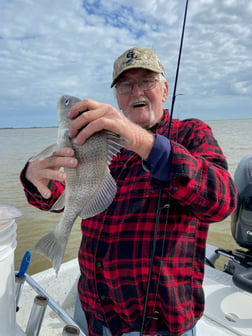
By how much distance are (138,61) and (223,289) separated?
277cm

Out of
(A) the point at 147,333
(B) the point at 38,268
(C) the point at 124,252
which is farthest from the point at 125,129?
(B) the point at 38,268

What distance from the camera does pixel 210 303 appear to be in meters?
3.21

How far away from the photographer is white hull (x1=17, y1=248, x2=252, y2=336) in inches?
114

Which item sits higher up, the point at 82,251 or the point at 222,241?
the point at 82,251

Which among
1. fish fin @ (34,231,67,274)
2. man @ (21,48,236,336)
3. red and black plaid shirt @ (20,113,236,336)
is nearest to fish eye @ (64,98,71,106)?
man @ (21,48,236,336)

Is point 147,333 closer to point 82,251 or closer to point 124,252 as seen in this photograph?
point 124,252

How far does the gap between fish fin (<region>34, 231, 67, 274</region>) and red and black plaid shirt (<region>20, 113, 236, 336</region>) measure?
0.39 meters

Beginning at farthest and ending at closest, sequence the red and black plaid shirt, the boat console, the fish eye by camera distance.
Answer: the boat console < the red and black plaid shirt < the fish eye

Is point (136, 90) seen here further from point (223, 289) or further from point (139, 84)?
point (223, 289)

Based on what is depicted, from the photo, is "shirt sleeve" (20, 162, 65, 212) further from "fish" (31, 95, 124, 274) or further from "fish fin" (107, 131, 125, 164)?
"fish fin" (107, 131, 125, 164)

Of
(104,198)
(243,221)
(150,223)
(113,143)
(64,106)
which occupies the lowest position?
(243,221)

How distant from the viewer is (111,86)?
2338 millimetres

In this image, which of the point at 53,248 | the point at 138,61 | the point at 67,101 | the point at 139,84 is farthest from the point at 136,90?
the point at 53,248

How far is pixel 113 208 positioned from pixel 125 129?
0.71 meters
